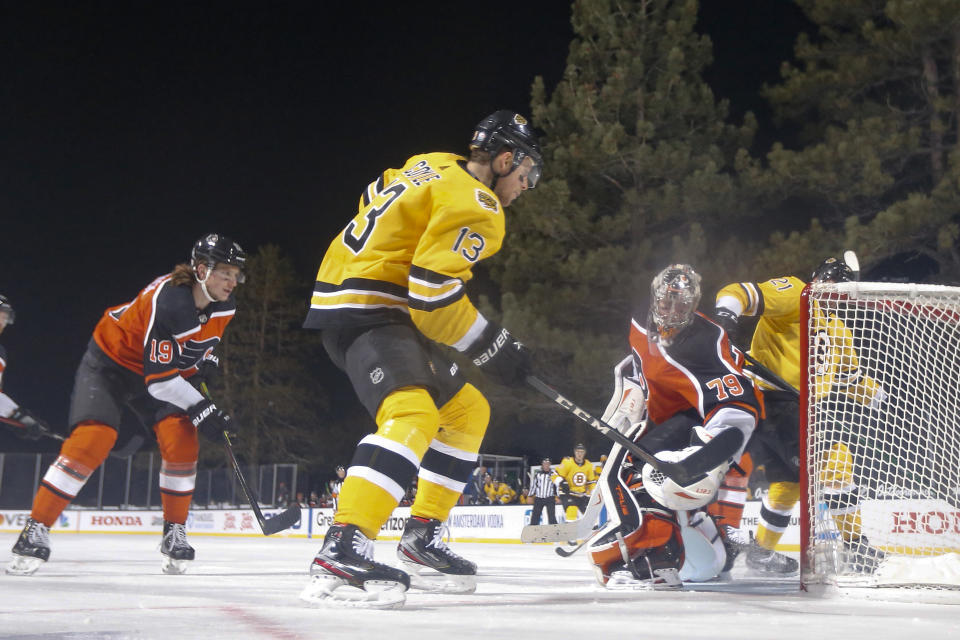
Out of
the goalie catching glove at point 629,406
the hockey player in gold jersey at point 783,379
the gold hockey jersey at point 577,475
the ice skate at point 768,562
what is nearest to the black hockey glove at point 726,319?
the hockey player in gold jersey at point 783,379

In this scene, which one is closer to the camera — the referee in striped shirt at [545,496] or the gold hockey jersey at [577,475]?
the referee in striped shirt at [545,496]

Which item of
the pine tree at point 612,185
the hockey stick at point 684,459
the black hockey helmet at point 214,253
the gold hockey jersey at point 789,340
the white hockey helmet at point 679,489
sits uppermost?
the pine tree at point 612,185

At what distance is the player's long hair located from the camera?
3994 millimetres

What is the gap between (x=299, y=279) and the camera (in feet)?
110

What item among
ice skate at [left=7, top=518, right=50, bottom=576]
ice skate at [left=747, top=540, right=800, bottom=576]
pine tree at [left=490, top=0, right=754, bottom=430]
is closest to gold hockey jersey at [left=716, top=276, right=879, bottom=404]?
ice skate at [left=747, top=540, right=800, bottom=576]

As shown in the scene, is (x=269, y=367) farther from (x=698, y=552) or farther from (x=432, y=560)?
(x=432, y=560)

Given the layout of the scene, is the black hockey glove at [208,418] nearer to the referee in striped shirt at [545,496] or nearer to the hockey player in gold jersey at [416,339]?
the hockey player in gold jersey at [416,339]

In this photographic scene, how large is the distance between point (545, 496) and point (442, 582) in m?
10.2

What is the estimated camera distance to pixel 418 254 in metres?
2.48

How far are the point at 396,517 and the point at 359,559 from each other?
1193 cm

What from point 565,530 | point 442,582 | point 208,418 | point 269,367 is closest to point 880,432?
point 565,530

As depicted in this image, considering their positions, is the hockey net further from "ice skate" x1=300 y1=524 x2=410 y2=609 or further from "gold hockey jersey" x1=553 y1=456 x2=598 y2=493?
"gold hockey jersey" x1=553 y1=456 x2=598 y2=493

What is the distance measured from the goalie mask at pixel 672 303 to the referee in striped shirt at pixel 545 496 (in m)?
8.54

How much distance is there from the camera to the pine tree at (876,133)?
15883 mm
